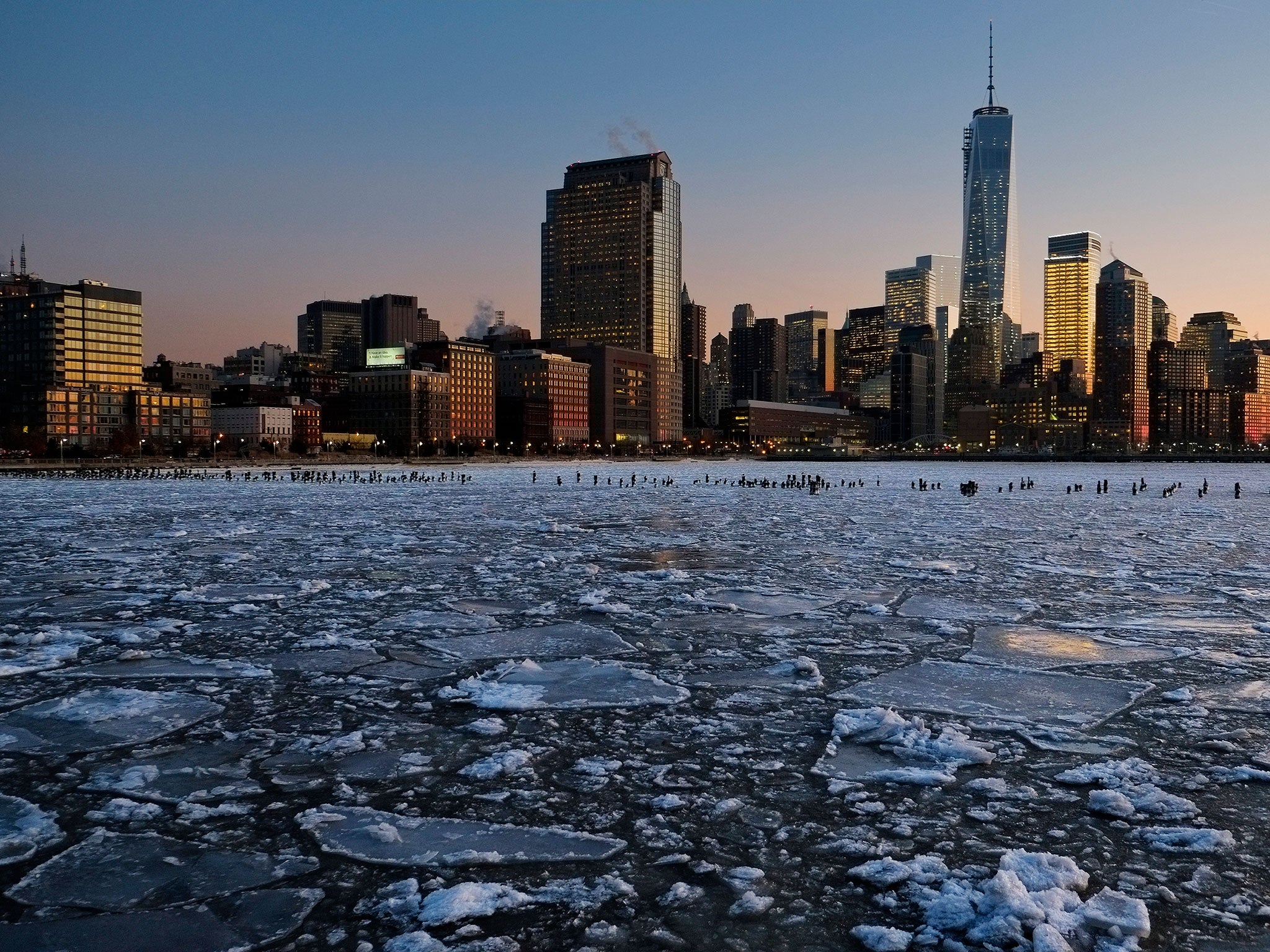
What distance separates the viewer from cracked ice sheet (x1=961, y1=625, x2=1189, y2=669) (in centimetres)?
1165

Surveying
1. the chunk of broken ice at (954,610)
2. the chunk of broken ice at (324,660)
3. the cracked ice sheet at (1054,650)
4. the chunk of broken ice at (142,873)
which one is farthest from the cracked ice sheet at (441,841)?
the chunk of broken ice at (954,610)

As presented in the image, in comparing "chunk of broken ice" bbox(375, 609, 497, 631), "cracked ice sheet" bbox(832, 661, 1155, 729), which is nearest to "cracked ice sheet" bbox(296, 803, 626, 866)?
"cracked ice sheet" bbox(832, 661, 1155, 729)

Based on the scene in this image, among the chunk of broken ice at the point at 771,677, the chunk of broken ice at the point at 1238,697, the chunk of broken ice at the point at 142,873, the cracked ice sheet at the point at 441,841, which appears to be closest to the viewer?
the chunk of broken ice at the point at 142,873

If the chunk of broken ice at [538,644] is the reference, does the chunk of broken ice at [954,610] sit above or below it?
below

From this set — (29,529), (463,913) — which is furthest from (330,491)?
(463,913)

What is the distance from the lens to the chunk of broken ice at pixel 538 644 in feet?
39.6

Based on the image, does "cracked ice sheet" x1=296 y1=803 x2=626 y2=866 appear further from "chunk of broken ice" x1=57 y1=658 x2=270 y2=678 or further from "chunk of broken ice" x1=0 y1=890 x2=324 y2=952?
"chunk of broken ice" x1=57 y1=658 x2=270 y2=678

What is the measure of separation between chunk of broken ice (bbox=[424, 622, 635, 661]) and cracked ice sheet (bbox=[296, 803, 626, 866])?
523 cm

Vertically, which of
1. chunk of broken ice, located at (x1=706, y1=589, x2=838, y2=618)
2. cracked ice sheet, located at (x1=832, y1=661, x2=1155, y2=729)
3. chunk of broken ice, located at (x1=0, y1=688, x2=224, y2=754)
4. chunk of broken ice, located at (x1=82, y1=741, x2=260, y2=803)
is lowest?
chunk of broken ice, located at (x1=706, y1=589, x2=838, y2=618)

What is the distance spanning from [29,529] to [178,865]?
32.2m

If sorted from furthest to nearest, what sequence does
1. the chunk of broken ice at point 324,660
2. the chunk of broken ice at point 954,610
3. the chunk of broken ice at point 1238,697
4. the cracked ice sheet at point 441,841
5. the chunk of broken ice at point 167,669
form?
the chunk of broken ice at point 954,610 → the chunk of broken ice at point 324,660 → the chunk of broken ice at point 167,669 → the chunk of broken ice at point 1238,697 → the cracked ice sheet at point 441,841

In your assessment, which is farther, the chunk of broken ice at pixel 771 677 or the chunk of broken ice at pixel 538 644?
the chunk of broken ice at pixel 538 644

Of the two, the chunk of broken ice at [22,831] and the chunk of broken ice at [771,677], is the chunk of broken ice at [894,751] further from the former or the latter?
the chunk of broken ice at [22,831]

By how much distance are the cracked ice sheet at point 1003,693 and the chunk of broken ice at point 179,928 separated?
612 centimetres
